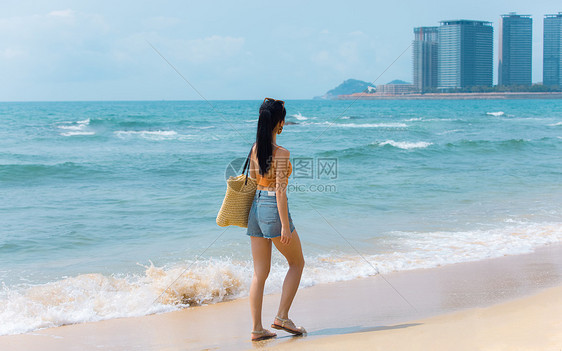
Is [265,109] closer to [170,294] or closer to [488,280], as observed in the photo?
[170,294]

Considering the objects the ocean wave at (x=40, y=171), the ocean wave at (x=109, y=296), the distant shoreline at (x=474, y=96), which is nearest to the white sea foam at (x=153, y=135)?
the ocean wave at (x=40, y=171)

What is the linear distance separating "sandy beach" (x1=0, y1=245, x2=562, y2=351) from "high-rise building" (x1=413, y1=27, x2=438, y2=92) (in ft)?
221

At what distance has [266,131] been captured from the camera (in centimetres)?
344

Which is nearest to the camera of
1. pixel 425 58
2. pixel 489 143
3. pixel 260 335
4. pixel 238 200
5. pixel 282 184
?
pixel 282 184

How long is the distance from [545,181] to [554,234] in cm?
646

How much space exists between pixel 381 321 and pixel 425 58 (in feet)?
294

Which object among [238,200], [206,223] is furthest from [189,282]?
[206,223]

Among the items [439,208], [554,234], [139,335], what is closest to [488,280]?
Result: [554,234]

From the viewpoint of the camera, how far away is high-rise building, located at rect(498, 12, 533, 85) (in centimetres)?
13888

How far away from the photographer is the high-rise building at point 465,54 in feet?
297

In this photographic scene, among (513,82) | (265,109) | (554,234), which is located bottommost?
(554,234)

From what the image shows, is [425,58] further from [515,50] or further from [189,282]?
[189,282]

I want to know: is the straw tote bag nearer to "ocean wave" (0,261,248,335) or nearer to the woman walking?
the woman walking

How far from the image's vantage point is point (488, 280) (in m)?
5.24
